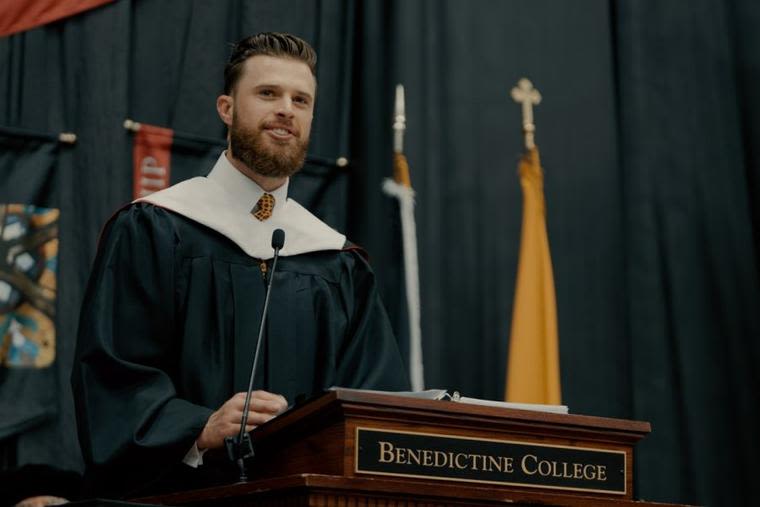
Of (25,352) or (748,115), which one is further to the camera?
(748,115)

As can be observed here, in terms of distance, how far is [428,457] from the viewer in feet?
6.88

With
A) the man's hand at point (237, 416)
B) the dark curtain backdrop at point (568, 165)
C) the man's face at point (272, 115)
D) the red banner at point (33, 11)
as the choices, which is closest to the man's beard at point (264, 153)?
the man's face at point (272, 115)

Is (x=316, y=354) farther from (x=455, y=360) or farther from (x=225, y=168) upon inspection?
(x=455, y=360)

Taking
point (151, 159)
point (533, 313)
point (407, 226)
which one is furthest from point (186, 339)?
point (533, 313)

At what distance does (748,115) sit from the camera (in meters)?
6.00

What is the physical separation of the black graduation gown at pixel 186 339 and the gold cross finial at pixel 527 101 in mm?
2368

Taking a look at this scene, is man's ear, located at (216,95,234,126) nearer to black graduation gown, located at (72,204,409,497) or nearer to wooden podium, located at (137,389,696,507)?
black graduation gown, located at (72,204,409,497)

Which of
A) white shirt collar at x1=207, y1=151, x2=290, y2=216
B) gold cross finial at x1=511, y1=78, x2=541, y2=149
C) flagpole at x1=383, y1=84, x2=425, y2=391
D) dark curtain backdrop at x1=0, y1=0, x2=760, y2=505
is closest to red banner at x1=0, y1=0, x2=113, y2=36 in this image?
dark curtain backdrop at x1=0, y1=0, x2=760, y2=505

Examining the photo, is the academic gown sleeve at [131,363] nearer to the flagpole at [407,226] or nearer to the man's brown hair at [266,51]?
the man's brown hair at [266,51]

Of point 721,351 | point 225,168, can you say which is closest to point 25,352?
point 225,168

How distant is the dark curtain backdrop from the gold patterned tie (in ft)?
4.88

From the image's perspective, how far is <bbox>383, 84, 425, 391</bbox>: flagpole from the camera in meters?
4.91

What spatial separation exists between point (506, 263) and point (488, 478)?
330 centimetres

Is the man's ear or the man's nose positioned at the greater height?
the man's ear
